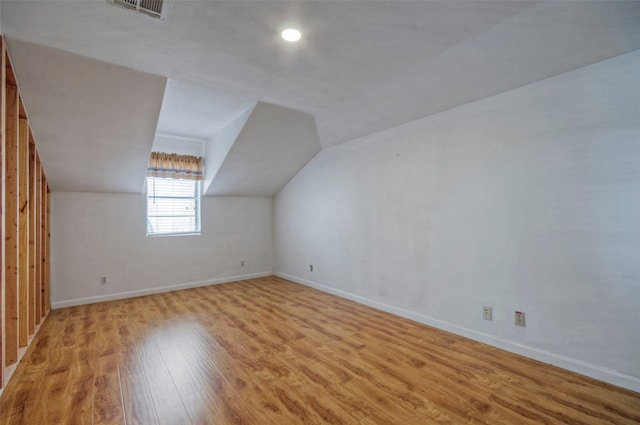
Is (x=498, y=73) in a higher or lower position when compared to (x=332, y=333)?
higher

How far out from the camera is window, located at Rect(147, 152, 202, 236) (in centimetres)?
484

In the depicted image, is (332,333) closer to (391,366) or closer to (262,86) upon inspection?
(391,366)

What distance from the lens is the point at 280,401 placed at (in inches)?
78.6

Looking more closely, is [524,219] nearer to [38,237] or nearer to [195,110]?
[195,110]

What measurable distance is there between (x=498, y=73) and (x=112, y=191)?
5005mm

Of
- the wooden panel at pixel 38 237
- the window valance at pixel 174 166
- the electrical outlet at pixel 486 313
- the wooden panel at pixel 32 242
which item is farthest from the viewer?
the window valance at pixel 174 166

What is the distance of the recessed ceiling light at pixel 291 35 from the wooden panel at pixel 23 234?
2.43 m

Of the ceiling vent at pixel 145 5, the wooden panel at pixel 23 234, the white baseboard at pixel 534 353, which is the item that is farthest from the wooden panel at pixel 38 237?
the white baseboard at pixel 534 353

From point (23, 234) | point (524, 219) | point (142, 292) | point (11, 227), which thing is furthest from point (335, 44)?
point (142, 292)

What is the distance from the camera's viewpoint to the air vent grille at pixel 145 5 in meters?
1.86

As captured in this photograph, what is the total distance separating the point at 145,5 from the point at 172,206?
3.70 meters

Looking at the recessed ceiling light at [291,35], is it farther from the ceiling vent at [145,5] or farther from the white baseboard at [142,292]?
the white baseboard at [142,292]

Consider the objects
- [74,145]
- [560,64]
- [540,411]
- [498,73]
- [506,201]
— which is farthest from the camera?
[74,145]

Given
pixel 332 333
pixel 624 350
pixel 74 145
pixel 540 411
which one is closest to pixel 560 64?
pixel 624 350
